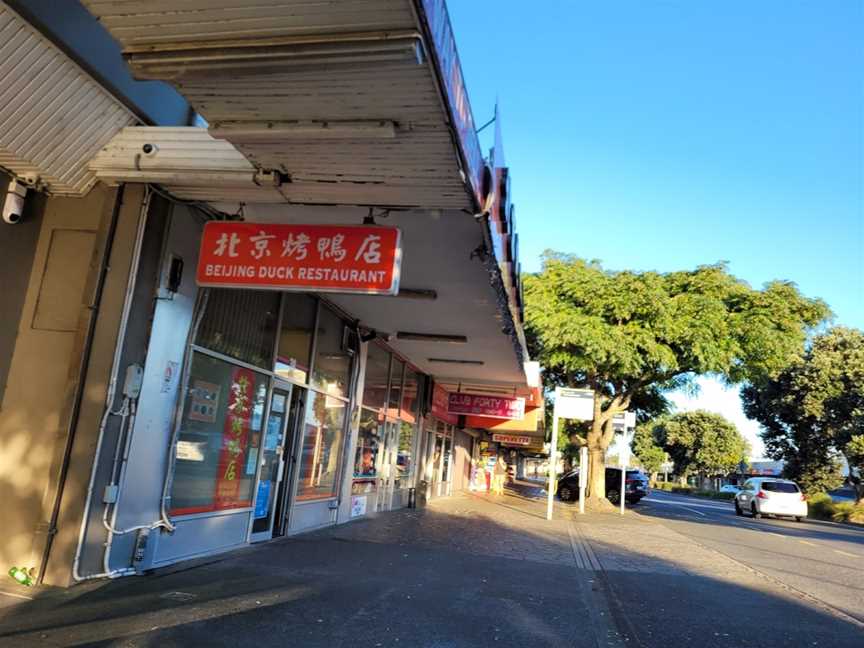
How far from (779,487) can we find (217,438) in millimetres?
23692

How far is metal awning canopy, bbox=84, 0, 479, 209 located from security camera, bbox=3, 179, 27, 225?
8.48 ft

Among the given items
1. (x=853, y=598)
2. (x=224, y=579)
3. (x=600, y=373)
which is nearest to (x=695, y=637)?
(x=853, y=598)

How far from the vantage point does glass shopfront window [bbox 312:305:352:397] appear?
986 cm

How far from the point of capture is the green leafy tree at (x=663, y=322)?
18.3 metres

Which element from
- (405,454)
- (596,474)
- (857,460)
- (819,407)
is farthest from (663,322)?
(819,407)

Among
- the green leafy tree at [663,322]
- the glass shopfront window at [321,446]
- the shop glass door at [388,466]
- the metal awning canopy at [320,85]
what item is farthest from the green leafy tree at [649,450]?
the metal awning canopy at [320,85]

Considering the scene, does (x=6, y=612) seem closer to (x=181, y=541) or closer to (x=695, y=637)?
(x=181, y=541)

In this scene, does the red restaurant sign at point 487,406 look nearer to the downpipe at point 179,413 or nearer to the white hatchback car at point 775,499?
the white hatchback car at point 775,499

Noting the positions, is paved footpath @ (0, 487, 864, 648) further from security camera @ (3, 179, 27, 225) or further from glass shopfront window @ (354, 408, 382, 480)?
security camera @ (3, 179, 27, 225)

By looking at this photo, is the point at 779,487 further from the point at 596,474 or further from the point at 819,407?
the point at 819,407

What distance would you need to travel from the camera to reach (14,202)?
5.86 meters

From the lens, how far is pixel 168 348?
612 centimetres

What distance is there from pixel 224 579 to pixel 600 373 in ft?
55.1

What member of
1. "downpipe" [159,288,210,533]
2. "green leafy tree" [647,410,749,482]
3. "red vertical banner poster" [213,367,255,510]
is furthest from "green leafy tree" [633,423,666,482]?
"downpipe" [159,288,210,533]
